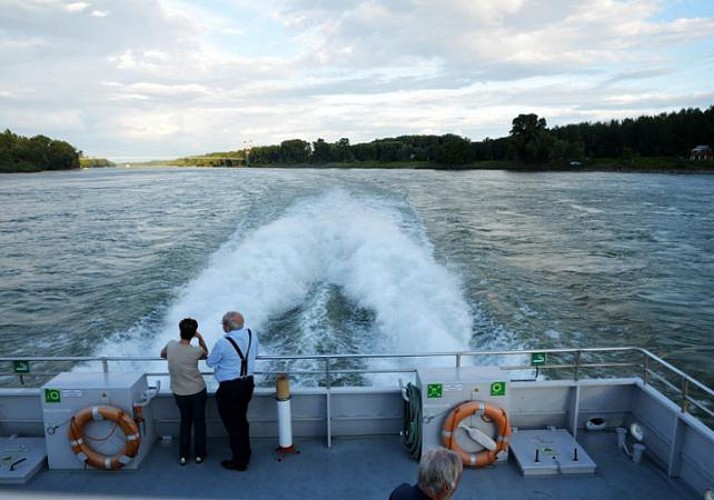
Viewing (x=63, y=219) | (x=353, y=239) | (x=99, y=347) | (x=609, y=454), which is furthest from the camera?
(x=63, y=219)

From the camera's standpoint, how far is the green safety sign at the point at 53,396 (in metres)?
5.00

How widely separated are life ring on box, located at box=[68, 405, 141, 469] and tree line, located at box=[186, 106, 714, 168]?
302 ft

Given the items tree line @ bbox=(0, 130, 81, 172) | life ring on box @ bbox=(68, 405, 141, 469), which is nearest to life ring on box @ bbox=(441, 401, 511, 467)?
life ring on box @ bbox=(68, 405, 141, 469)

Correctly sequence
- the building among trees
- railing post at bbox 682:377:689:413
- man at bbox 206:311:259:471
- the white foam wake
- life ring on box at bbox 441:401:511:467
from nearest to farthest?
railing post at bbox 682:377:689:413 → man at bbox 206:311:259:471 → life ring on box at bbox 441:401:511:467 → the white foam wake → the building among trees

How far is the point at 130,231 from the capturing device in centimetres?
2536

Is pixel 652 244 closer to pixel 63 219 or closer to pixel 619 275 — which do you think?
pixel 619 275

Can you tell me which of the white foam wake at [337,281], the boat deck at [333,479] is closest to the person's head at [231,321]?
the boat deck at [333,479]

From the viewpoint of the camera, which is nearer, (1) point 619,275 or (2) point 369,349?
(2) point 369,349

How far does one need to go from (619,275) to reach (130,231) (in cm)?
2140

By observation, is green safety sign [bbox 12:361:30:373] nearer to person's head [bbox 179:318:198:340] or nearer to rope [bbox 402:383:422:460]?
person's head [bbox 179:318:198:340]

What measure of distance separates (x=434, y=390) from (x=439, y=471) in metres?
2.78

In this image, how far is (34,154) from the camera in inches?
3920

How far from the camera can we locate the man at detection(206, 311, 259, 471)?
485 centimetres

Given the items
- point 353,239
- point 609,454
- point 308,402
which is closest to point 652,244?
point 353,239
